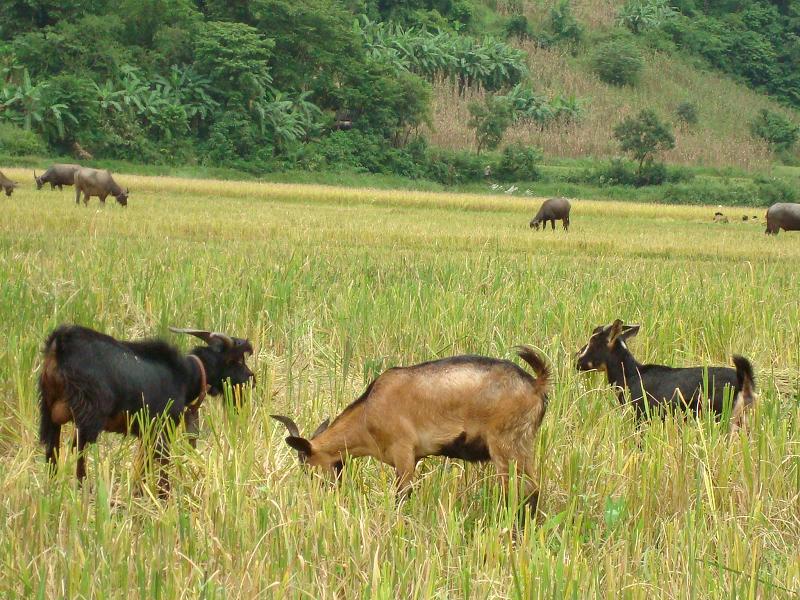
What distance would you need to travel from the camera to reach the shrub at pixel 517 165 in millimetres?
40812

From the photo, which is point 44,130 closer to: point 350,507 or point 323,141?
point 323,141

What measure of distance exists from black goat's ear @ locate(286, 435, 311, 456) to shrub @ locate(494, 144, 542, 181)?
124 ft

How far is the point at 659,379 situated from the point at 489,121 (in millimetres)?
38059

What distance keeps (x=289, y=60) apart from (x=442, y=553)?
4081 centimetres

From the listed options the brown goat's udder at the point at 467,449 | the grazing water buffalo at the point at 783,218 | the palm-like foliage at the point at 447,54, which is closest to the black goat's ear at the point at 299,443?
the brown goat's udder at the point at 467,449

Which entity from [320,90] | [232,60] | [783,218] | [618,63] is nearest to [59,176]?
[232,60]

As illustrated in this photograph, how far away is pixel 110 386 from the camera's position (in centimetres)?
362

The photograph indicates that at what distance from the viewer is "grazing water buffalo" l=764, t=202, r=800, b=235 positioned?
2114 cm

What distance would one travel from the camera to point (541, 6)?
63250 millimetres

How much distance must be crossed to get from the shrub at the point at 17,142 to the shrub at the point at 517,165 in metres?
17.3

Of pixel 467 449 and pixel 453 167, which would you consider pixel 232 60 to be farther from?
pixel 467 449

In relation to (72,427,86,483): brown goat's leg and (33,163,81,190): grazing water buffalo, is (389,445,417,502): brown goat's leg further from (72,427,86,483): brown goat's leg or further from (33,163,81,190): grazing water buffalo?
(33,163,81,190): grazing water buffalo

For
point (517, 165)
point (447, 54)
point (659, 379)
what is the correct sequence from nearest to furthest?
point (659, 379) < point (517, 165) < point (447, 54)

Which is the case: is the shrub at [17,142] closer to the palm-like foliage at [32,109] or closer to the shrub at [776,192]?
the palm-like foliage at [32,109]
